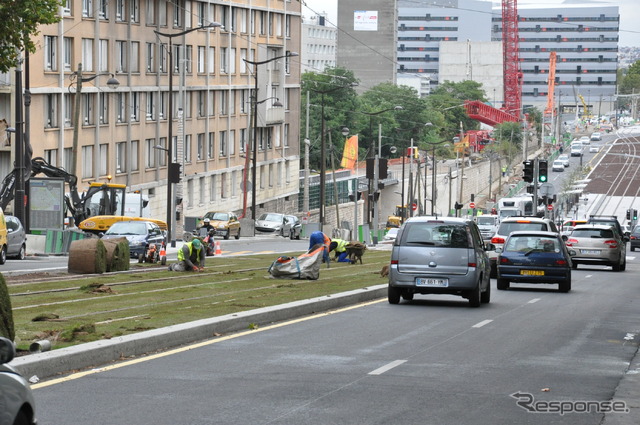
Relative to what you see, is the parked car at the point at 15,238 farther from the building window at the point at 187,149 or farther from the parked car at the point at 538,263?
the building window at the point at 187,149

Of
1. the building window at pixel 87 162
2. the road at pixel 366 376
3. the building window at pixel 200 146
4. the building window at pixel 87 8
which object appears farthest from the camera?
the building window at pixel 200 146

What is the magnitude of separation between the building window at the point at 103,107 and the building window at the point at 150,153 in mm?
6481

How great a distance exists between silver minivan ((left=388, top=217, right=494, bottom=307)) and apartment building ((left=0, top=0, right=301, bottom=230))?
107 feet

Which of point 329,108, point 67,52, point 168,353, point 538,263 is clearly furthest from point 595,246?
point 329,108

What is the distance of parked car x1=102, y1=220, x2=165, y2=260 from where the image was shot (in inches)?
1719

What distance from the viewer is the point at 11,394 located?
7414 mm

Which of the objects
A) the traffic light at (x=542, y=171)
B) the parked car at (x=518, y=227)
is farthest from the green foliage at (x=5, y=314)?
the traffic light at (x=542, y=171)

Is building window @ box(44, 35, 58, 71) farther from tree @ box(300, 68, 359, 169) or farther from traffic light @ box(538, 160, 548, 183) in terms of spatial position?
tree @ box(300, 68, 359, 169)

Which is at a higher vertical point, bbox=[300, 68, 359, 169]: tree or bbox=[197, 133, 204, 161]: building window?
bbox=[300, 68, 359, 169]: tree

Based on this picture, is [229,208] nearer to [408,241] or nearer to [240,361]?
[408,241]

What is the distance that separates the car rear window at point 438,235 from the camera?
2434 centimetres

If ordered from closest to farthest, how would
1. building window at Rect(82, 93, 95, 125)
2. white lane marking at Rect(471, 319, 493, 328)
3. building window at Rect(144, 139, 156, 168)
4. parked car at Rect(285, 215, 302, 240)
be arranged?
white lane marking at Rect(471, 319, 493, 328)
building window at Rect(82, 93, 95, 125)
parked car at Rect(285, 215, 302, 240)
building window at Rect(144, 139, 156, 168)

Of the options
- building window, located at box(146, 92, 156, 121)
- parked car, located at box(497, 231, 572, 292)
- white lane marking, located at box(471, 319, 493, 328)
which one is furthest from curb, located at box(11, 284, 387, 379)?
building window, located at box(146, 92, 156, 121)

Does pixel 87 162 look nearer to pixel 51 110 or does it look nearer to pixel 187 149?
pixel 51 110
